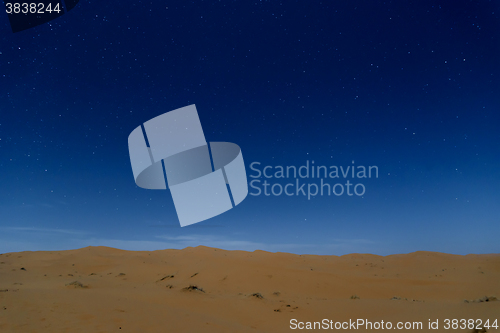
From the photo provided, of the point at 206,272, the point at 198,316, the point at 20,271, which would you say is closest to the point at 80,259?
the point at 20,271

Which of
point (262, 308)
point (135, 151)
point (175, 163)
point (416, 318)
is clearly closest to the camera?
point (416, 318)

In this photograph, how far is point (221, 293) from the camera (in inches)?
504

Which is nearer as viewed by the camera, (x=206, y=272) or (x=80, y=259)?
(x=206, y=272)

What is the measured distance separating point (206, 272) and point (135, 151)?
9.52 m

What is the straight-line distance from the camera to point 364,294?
14.0 metres

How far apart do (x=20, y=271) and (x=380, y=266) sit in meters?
25.2

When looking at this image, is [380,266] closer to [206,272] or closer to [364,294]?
[364,294]

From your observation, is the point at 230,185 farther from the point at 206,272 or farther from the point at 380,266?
the point at 380,266

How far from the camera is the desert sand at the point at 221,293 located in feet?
23.4

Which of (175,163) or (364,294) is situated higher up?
(175,163)

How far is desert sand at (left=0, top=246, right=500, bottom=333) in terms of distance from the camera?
23.4ft

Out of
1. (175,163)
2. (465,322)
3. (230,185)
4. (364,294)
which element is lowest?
(364,294)

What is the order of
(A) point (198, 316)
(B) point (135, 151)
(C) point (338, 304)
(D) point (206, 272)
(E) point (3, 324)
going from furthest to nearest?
(D) point (206, 272), (B) point (135, 151), (C) point (338, 304), (A) point (198, 316), (E) point (3, 324)

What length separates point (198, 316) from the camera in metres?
7.89
